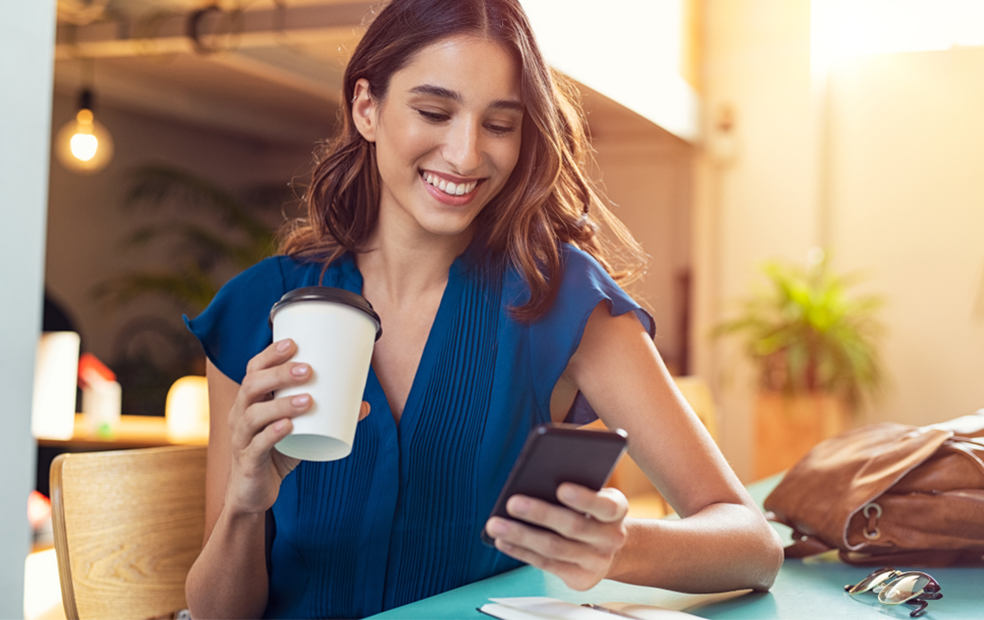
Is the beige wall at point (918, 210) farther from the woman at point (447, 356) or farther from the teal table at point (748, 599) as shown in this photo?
the woman at point (447, 356)

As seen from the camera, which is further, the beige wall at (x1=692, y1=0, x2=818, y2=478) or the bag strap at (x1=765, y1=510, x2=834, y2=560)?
the beige wall at (x1=692, y1=0, x2=818, y2=478)

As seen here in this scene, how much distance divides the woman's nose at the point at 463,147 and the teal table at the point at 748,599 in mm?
554

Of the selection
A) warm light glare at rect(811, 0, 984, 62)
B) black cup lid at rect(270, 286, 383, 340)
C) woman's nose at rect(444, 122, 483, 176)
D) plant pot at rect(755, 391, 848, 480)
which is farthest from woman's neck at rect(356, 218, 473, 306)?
warm light glare at rect(811, 0, 984, 62)

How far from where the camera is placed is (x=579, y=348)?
129cm

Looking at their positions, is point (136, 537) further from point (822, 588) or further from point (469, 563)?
point (822, 588)

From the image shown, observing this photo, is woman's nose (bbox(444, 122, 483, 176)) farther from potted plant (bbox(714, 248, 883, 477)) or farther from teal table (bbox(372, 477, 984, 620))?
potted plant (bbox(714, 248, 883, 477))

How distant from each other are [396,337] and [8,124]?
27.1 inches

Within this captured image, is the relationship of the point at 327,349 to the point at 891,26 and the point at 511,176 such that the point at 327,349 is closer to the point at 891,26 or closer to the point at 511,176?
the point at 511,176

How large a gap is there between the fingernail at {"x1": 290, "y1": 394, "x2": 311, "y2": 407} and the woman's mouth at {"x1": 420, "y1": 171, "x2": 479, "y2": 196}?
1.66 feet

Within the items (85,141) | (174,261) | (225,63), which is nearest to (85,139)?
(85,141)

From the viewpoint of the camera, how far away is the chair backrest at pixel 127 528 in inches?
41.6

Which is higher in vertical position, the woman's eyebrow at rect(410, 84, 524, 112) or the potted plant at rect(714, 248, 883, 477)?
the woman's eyebrow at rect(410, 84, 524, 112)

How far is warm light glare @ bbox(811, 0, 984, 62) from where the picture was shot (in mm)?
6043

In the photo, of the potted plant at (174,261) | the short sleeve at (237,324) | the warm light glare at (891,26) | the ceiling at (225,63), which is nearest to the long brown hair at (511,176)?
the short sleeve at (237,324)
